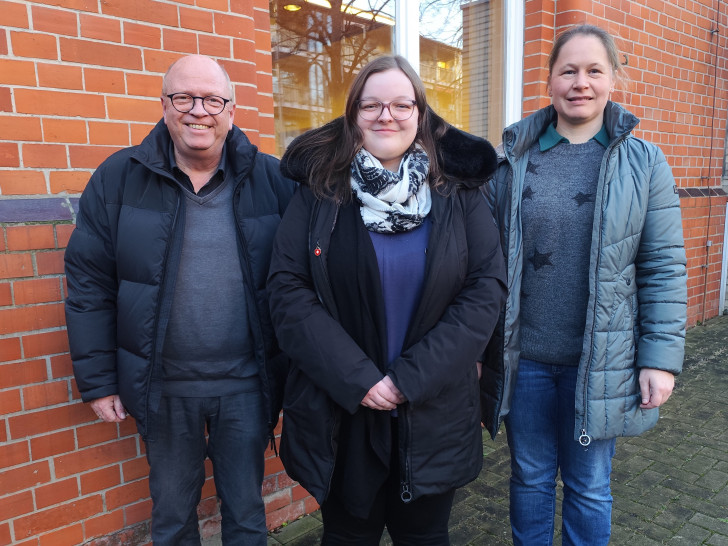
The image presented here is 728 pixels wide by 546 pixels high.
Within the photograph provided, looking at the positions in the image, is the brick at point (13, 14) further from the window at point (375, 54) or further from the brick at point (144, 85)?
the window at point (375, 54)

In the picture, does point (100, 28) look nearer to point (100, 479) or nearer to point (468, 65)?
point (100, 479)

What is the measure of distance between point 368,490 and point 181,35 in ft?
6.60

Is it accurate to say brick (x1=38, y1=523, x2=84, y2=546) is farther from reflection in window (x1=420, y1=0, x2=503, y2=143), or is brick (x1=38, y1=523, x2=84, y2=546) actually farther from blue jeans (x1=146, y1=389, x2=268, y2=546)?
reflection in window (x1=420, y1=0, x2=503, y2=143)

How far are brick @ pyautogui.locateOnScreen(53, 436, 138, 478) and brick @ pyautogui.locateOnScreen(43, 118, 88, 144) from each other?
129cm

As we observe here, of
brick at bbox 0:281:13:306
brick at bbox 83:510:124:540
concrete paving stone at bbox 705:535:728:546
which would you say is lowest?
concrete paving stone at bbox 705:535:728:546

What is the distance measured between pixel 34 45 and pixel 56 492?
70.2 inches

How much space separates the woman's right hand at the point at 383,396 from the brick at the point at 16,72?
1.71 m

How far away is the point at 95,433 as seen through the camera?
2.35 m

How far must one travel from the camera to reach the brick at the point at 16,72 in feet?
6.54

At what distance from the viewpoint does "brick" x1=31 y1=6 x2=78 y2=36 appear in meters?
2.03

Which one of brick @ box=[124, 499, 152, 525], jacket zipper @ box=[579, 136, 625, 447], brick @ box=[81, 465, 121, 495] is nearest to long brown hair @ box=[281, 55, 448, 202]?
jacket zipper @ box=[579, 136, 625, 447]

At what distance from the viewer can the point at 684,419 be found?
4.15m

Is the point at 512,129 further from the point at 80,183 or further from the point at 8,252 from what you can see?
the point at 8,252

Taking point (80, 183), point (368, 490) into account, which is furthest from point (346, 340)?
point (80, 183)
